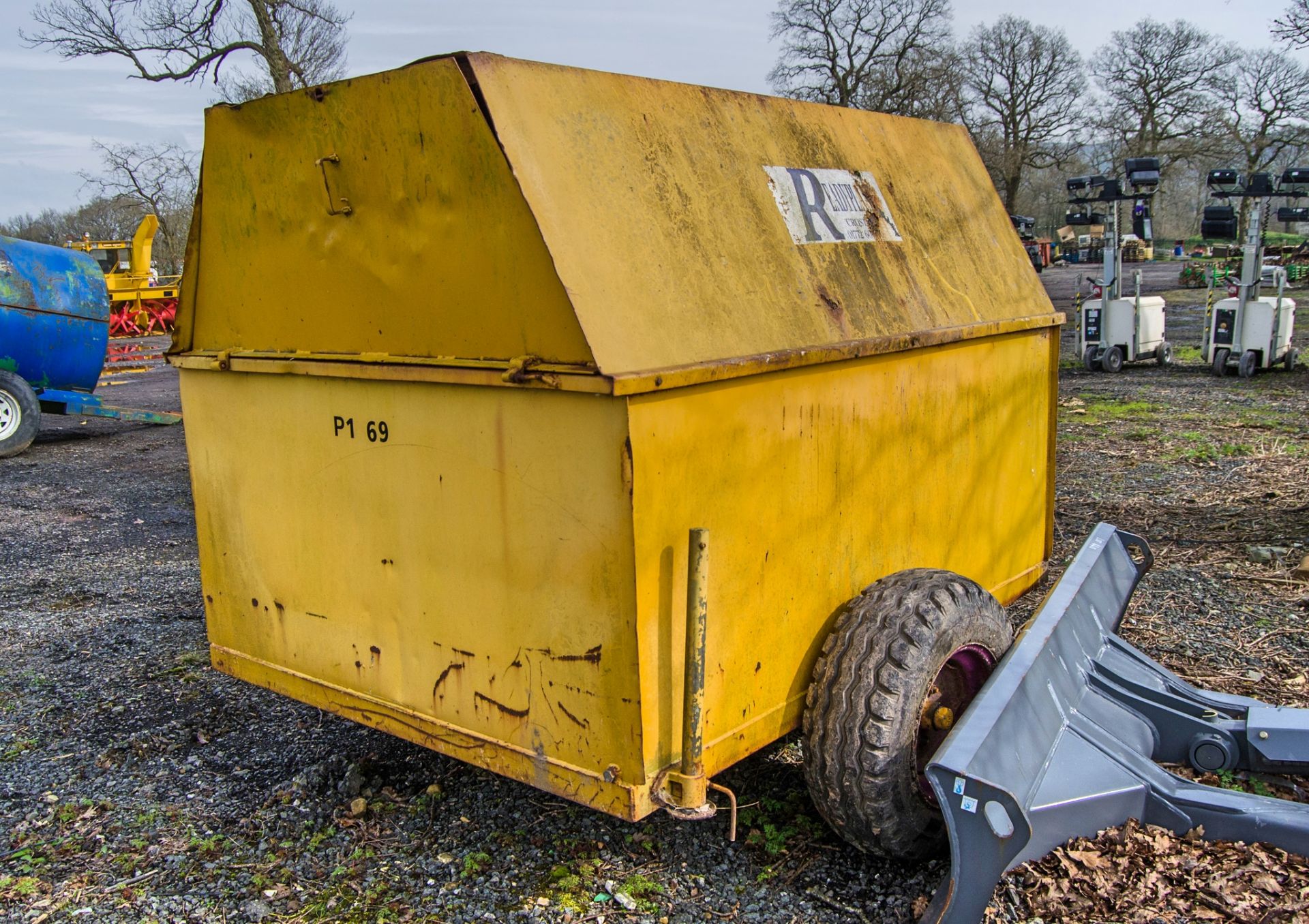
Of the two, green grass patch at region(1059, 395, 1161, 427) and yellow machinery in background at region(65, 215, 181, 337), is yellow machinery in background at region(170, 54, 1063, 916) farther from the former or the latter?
yellow machinery in background at region(65, 215, 181, 337)

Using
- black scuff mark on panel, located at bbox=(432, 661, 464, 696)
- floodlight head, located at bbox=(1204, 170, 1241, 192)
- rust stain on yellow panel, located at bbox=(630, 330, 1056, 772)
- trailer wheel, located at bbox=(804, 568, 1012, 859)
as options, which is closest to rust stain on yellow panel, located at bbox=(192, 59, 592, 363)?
rust stain on yellow panel, located at bbox=(630, 330, 1056, 772)

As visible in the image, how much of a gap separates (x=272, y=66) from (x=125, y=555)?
1654cm

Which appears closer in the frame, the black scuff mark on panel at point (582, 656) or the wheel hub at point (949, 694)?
the black scuff mark on panel at point (582, 656)

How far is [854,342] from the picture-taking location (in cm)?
288

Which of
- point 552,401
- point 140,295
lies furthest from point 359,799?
point 140,295

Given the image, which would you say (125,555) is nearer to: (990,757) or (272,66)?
(990,757)

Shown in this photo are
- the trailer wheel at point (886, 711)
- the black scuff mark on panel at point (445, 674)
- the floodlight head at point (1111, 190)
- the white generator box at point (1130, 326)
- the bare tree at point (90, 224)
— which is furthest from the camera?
the bare tree at point (90, 224)

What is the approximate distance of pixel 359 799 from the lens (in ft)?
10.6

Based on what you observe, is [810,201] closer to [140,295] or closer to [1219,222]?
[1219,222]

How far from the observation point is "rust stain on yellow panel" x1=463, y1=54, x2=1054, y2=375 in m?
2.30

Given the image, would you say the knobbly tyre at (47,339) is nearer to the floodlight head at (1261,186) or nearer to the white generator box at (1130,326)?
the white generator box at (1130,326)

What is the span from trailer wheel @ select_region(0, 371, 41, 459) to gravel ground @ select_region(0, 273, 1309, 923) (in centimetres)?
402

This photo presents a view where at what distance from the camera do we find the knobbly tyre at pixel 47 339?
9906 mm

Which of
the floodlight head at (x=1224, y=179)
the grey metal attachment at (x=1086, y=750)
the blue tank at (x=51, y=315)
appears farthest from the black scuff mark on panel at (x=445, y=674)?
the floodlight head at (x=1224, y=179)
